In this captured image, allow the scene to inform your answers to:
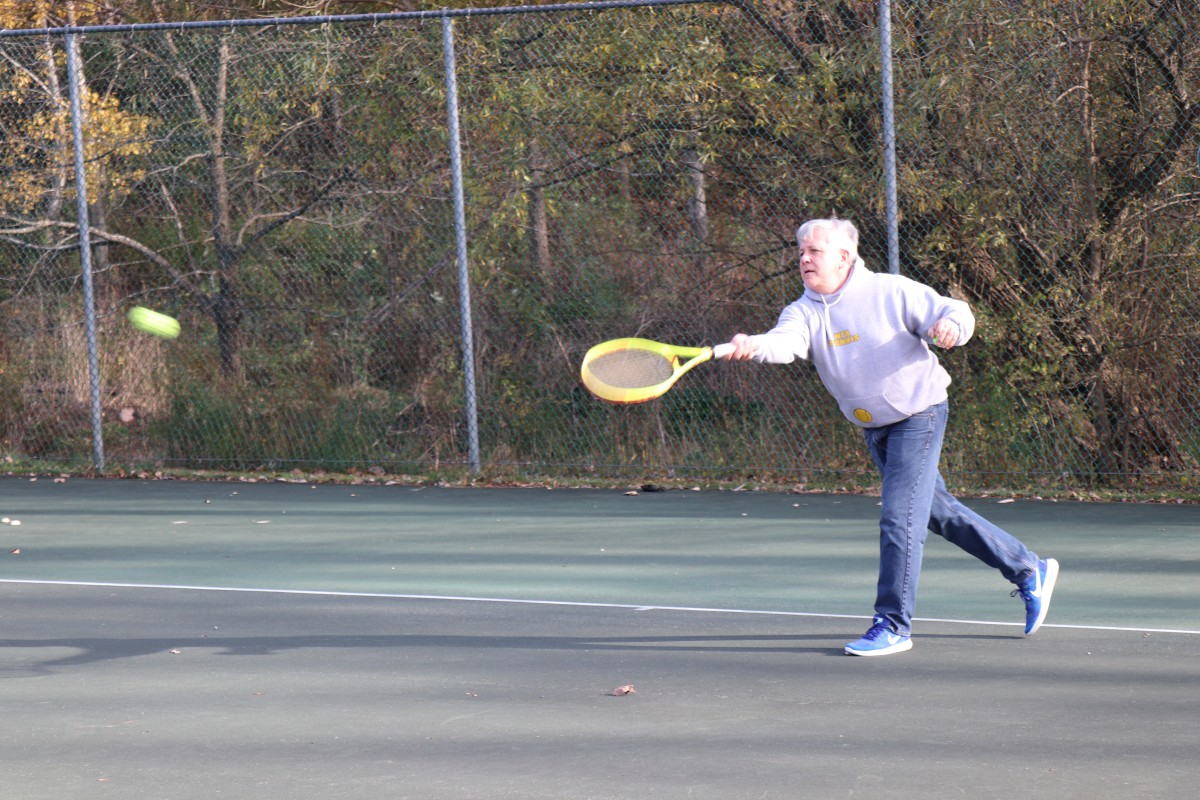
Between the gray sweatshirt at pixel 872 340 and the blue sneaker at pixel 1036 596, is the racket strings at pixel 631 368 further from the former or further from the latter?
the blue sneaker at pixel 1036 596

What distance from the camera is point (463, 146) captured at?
12.2 metres

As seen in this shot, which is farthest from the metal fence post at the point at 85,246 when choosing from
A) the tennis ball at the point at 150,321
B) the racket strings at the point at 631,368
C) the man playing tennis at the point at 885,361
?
the man playing tennis at the point at 885,361

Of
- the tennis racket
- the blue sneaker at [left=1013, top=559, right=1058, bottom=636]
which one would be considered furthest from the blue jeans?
the tennis racket

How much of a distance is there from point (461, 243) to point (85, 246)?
3147mm

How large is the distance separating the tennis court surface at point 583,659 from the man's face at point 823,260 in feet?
4.72

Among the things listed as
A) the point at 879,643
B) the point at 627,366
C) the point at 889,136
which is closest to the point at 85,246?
the point at 889,136

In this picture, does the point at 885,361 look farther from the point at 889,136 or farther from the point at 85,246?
the point at 85,246

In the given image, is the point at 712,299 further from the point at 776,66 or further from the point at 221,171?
the point at 221,171

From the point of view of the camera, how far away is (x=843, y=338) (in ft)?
20.6

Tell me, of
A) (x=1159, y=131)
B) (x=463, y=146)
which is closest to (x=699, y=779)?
(x=1159, y=131)

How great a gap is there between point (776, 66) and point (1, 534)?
5823 mm

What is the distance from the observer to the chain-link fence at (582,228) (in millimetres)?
10586

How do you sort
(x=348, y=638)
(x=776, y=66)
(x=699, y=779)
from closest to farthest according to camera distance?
(x=699, y=779) → (x=348, y=638) → (x=776, y=66)

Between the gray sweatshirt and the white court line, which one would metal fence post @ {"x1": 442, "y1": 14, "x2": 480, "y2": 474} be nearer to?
the white court line
